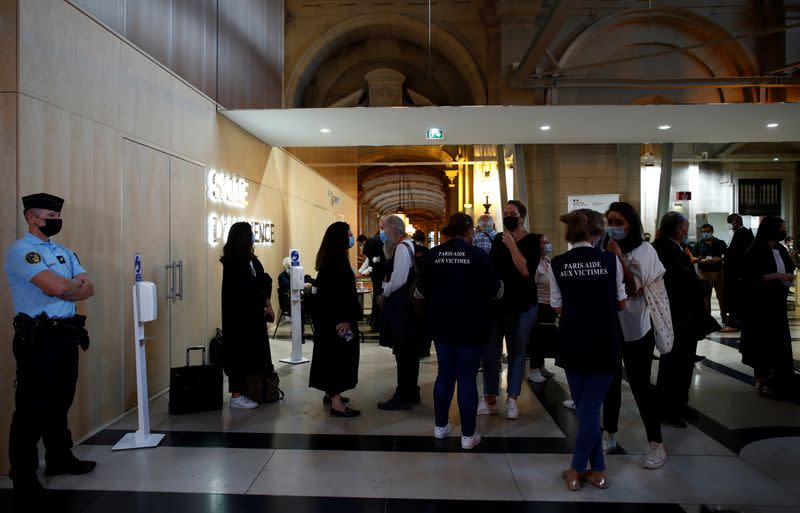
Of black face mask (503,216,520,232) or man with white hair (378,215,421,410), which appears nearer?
black face mask (503,216,520,232)

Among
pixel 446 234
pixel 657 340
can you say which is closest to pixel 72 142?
pixel 446 234

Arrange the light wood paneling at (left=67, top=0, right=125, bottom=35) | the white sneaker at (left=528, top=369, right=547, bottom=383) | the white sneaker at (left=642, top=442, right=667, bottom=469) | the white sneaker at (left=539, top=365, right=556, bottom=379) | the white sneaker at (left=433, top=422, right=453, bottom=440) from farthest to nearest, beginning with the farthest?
the white sneaker at (left=539, top=365, right=556, bottom=379) → the white sneaker at (left=528, top=369, right=547, bottom=383) → the light wood paneling at (left=67, top=0, right=125, bottom=35) → the white sneaker at (left=433, top=422, right=453, bottom=440) → the white sneaker at (left=642, top=442, right=667, bottom=469)

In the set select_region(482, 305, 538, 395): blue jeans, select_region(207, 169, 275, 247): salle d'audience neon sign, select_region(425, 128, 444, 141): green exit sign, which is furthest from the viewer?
select_region(425, 128, 444, 141): green exit sign

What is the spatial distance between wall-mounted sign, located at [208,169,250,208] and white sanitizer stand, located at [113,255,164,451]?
9.03 feet

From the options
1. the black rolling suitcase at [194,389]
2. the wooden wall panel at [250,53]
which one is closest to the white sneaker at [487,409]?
the black rolling suitcase at [194,389]

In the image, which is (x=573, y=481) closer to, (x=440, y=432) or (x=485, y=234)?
(x=440, y=432)

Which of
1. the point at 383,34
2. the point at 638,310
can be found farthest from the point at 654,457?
the point at 383,34

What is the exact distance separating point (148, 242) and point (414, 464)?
9.61 ft

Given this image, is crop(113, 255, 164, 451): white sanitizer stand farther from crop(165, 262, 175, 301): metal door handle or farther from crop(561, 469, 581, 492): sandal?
crop(561, 469, 581, 492): sandal

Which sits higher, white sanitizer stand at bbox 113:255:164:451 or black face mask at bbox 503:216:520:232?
black face mask at bbox 503:216:520:232

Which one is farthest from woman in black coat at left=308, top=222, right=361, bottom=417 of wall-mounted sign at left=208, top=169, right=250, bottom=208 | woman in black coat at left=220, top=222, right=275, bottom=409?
wall-mounted sign at left=208, top=169, right=250, bottom=208

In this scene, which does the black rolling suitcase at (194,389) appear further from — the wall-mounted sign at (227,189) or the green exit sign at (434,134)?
the green exit sign at (434,134)

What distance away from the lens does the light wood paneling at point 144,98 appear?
4.47 metres

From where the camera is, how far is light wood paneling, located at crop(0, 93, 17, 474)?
3283 millimetres
